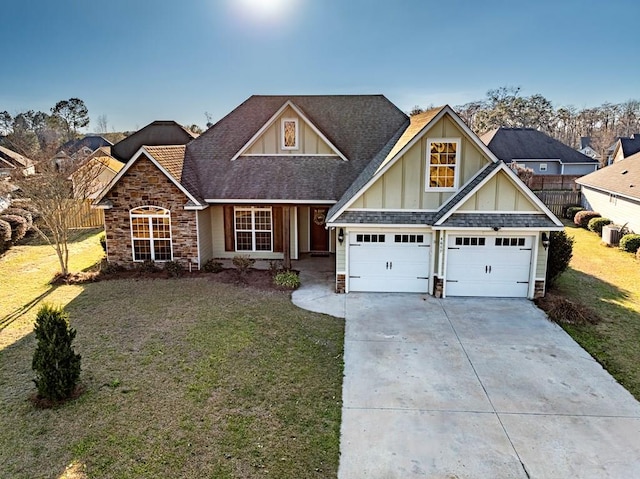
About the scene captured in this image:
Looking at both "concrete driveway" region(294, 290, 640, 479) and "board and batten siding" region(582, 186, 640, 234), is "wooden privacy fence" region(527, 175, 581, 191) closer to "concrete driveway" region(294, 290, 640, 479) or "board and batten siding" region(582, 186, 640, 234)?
"board and batten siding" region(582, 186, 640, 234)

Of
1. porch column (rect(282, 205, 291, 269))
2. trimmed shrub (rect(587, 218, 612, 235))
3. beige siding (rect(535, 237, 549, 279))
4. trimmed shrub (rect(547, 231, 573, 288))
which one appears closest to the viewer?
beige siding (rect(535, 237, 549, 279))

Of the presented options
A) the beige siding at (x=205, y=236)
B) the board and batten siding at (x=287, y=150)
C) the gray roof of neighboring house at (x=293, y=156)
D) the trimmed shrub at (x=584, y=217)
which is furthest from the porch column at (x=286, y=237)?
the trimmed shrub at (x=584, y=217)

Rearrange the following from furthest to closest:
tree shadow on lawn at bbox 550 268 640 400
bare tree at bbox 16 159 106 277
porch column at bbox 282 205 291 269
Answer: porch column at bbox 282 205 291 269 < bare tree at bbox 16 159 106 277 < tree shadow on lawn at bbox 550 268 640 400

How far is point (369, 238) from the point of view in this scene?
42.9 ft

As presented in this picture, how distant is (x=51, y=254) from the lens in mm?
18219

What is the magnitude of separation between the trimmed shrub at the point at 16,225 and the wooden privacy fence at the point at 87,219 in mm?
3593

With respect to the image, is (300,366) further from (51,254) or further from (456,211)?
(51,254)

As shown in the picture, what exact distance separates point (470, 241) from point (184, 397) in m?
8.99

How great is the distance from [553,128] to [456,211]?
72.4 meters

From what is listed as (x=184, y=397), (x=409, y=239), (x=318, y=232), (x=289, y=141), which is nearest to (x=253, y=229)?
(x=318, y=232)

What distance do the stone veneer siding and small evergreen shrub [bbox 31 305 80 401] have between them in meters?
8.03

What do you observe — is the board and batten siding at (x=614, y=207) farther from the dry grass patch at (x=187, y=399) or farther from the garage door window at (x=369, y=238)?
the dry grass patch at (x=187, y=399)

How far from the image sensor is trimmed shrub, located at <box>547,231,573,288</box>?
1326 cm

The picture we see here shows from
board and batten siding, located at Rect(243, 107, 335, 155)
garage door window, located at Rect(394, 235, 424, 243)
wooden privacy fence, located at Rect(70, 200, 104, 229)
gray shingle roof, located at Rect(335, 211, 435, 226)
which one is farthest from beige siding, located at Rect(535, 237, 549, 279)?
wooden privacy fence, located at Rect(70, 200, 104, 229)
